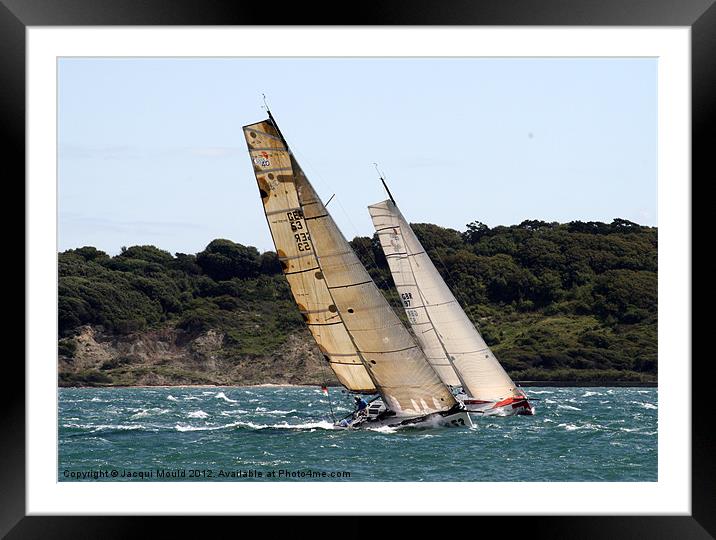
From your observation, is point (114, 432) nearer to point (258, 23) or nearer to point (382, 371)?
point (382, 371)

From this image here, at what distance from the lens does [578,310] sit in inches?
2063

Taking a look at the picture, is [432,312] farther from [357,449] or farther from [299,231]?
[357,449]

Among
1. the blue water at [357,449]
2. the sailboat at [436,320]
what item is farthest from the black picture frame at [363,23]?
the sailboat at [436,320]

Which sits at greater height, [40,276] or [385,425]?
[40,276]

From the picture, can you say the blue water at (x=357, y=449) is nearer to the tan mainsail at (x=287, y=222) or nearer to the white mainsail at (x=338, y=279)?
the white mainsail at (x=338, y=279)

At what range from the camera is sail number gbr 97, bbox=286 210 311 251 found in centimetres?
1989

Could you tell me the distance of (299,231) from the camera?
65.4ft

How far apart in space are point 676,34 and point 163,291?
4796 cm

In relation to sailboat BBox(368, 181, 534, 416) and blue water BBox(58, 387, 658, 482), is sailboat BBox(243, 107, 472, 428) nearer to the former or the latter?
blue water BBox(58, 387, 658, 482)

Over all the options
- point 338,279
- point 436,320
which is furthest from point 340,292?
point 436,320

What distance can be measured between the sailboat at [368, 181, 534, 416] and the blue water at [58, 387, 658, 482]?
2.74ft

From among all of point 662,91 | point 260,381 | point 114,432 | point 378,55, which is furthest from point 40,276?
point 260,381

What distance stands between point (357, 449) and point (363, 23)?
10322 millimetres

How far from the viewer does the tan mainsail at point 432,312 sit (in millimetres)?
24656
